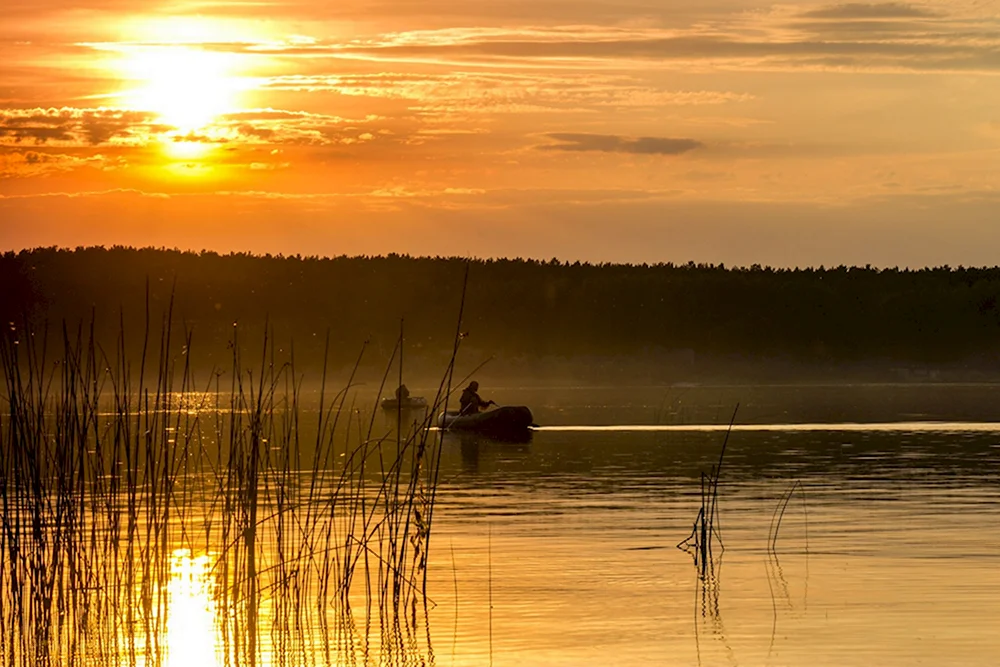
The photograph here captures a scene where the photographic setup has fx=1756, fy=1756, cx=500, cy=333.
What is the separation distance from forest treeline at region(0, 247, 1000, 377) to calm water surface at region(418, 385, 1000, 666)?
223 feet

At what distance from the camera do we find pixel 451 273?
136 m

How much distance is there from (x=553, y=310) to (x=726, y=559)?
336ft

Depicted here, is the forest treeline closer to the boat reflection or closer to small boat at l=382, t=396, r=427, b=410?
small boat at l=382, t=396, r=427, b=410

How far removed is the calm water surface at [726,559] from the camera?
46.3ft

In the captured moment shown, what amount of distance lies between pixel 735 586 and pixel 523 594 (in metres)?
2.08

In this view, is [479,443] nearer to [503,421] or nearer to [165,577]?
[503,421]

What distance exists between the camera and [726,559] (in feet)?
61.2

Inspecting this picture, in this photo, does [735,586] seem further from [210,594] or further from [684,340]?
[684,340]

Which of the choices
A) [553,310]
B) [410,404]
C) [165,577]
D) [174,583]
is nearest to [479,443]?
[410,404]

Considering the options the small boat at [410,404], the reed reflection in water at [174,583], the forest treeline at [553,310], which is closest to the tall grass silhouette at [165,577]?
the reed reflection in water at [174,583]

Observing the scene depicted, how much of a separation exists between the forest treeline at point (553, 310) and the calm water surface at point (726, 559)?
67.9 meters

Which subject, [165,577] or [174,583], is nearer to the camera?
[165,577]

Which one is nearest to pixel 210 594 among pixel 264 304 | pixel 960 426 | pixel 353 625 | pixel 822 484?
pixel 353 625

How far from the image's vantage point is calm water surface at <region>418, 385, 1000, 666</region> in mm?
14109
